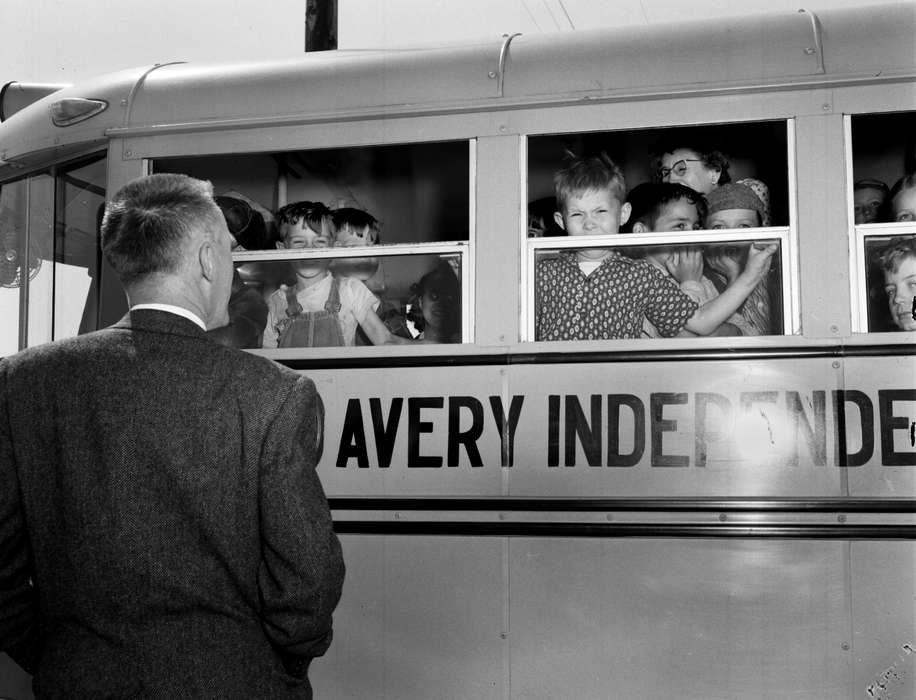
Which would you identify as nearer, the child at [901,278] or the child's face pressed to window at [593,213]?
the child at [901,278]

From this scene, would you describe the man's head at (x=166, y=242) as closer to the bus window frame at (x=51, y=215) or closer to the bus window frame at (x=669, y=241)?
the bus window frame at (x=669, y=241)

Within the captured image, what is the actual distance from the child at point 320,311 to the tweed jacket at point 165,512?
1.62 meters

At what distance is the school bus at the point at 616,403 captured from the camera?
8.98 ft

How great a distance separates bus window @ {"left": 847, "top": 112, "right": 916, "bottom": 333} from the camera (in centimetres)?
279

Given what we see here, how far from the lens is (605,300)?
2984 millimetres

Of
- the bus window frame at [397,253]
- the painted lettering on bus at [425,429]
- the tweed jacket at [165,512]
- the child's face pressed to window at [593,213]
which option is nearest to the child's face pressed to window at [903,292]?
the child's face pressed to window at [593,213]

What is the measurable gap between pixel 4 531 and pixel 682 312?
206 centimetres

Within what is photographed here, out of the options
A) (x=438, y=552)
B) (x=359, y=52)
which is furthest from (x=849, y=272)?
(x=359, y=52)

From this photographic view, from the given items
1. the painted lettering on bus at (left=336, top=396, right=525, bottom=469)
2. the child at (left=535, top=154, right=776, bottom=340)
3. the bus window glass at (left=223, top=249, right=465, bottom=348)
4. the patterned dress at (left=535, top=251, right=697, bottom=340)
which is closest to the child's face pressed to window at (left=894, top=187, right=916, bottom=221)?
the child at (left=535, top=154, right=776, bottom=340)

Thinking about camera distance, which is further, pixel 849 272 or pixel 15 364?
pixel 849 272

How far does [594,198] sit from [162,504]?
202 centimetres

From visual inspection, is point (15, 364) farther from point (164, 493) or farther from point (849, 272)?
point (849, 272)

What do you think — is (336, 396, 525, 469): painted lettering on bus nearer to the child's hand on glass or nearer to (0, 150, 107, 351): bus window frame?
the child's hand on glass

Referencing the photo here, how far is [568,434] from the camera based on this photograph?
114 inches
